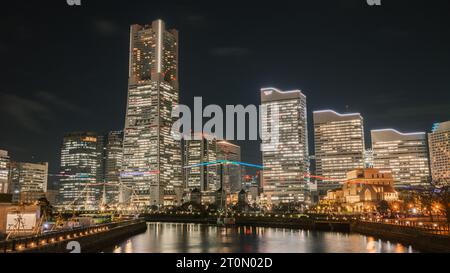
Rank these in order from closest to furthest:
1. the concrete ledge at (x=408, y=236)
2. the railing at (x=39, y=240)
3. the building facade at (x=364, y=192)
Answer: the railing at (x=39, y=240)
the concrete ledge at (x=408, y=236)
the building facade at (x=364, y=192)

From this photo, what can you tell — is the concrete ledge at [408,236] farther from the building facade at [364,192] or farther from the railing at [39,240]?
the building facade at [364,192]

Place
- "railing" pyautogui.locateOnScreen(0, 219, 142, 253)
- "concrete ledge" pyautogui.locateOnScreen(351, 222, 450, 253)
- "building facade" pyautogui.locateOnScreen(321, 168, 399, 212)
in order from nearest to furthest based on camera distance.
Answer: "railing" pyautogui.locateOnScreen(0, 219, 142, 253)
"concrete ledge" pyautogui.locateOnScreen(351, 222, 450, 253)
"building facade" pyautogui.locateOnScreen(321, 168, 399, 212)

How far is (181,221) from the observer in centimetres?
14912

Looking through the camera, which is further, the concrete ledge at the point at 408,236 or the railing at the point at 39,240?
the concrete ledge at the point at 408,236

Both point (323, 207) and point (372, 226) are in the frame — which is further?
point (323, 207)

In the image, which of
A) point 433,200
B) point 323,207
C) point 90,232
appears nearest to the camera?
point 90,232

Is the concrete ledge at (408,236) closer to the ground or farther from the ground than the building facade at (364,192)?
closer to the ground

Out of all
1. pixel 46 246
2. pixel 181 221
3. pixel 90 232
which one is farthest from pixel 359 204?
pixel 46 246

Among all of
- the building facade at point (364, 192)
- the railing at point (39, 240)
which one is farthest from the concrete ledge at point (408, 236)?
the building facade at point (364, 192)

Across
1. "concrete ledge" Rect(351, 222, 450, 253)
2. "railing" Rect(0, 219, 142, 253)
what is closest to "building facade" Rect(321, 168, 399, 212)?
"concrete ledge" Rect(351, 222, 450, 253)

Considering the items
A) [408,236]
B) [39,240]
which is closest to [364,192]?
[408,236]

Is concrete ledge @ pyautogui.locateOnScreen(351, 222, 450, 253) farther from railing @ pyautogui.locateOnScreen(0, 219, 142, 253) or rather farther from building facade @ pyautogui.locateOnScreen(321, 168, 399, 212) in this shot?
building facade @ pyautogui.locateOnScreen(321, 168, 399, 212)
